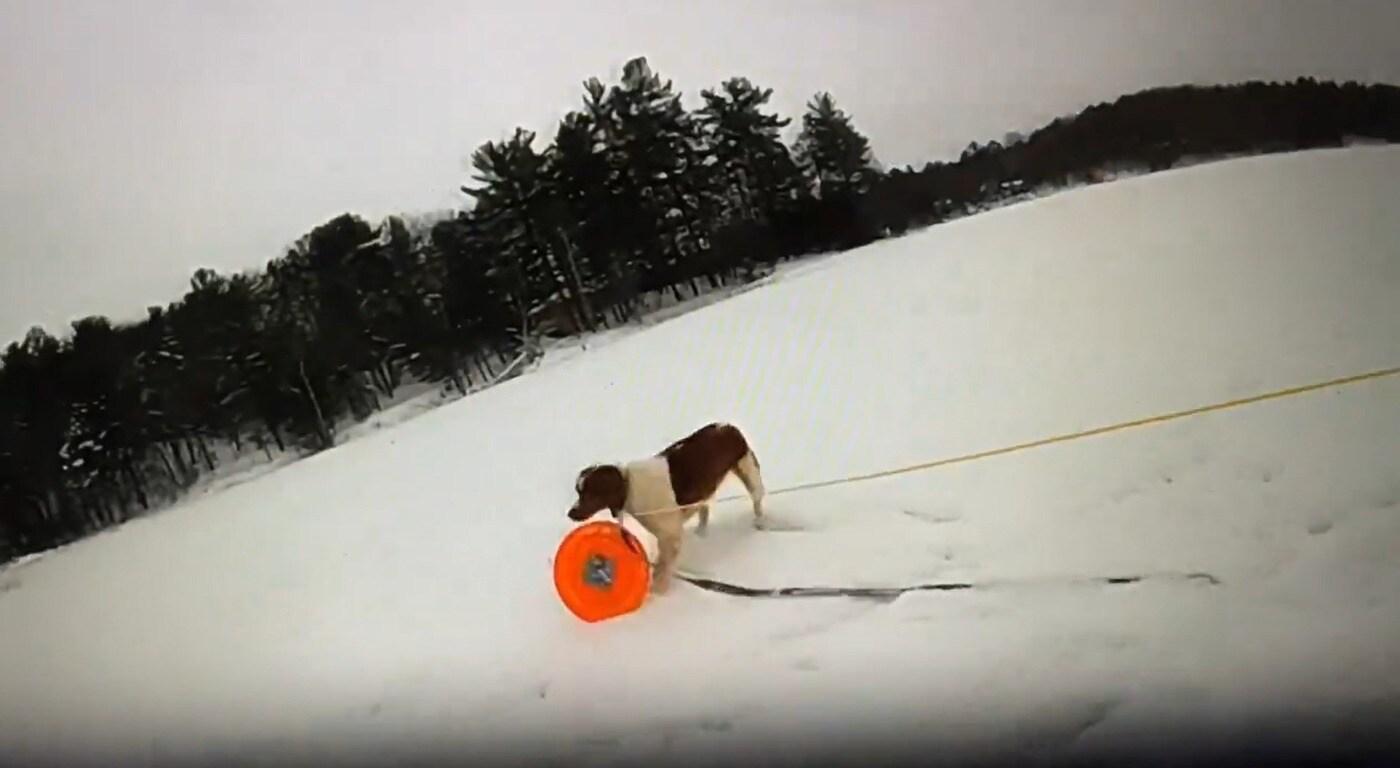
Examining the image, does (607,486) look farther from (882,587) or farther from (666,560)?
(882,587)

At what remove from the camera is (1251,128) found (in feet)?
3.51

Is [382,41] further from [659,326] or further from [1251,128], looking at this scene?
[1251,128]

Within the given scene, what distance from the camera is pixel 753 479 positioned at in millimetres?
1094

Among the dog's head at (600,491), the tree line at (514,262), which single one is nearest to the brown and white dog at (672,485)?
the dog's head at (600,491)

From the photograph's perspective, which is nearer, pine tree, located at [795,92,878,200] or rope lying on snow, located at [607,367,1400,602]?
rope lying on snow, located at [607,367,1400,602]

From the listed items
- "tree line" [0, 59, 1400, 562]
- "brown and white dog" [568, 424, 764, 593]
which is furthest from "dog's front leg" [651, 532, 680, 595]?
"tree line" [0, 59, 1400, 562]

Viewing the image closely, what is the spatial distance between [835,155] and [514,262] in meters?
0.33

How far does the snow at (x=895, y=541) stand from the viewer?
0.97 metres

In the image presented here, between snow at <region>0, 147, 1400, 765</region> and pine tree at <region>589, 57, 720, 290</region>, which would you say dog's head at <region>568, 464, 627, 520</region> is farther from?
pine tree at <region>589, 57, 720, 290</region>

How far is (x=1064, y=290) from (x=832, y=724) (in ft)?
1.43

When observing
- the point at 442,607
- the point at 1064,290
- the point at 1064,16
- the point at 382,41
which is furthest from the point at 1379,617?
the point at 382,41

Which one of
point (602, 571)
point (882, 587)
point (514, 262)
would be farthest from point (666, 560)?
point (514, 262)

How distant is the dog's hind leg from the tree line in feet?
0.59

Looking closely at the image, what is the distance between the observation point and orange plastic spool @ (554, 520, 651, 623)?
1.06 metres
